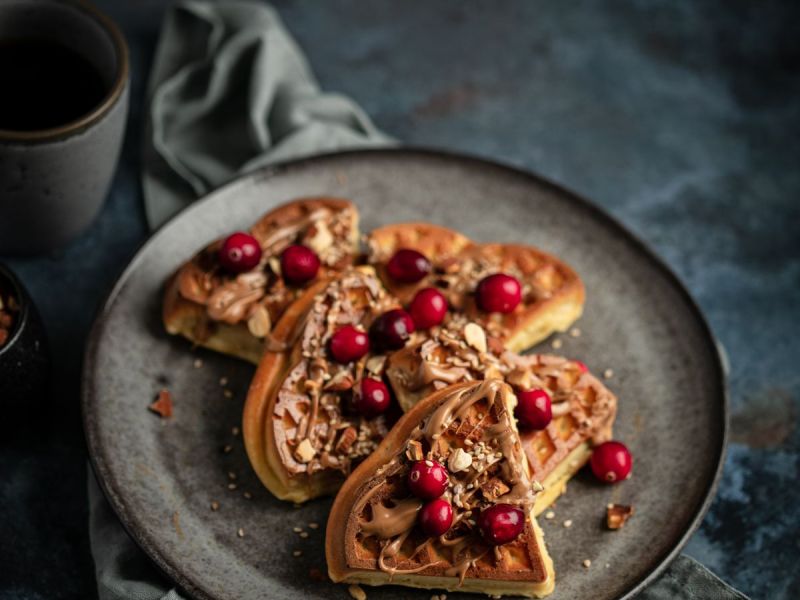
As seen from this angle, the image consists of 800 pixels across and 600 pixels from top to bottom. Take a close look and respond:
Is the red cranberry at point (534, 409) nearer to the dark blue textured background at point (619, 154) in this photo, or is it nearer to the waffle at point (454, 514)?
the waffle at point (454, 514)

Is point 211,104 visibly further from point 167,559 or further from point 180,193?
point 167,559

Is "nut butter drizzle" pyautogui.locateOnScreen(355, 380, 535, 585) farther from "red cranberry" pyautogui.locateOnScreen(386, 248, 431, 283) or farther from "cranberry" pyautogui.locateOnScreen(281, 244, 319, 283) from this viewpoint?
"cranberry" pyautogui.locateOnScreen(281, 244, 319, 283)

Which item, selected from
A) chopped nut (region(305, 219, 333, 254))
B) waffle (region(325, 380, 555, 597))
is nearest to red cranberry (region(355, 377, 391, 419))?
waffle (region(325, 380, 555, 597))

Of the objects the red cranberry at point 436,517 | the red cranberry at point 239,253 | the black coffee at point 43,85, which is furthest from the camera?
the black coffee at point 43,85

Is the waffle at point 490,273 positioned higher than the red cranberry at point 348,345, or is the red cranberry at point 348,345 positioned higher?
the waffle at point 490,273

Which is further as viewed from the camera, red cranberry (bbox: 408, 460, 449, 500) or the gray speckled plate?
the gray speckled plate

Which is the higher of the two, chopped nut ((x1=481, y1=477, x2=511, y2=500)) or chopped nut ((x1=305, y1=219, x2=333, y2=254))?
chopped nut ((x1=481, y1=477, x2=511, y2=500))

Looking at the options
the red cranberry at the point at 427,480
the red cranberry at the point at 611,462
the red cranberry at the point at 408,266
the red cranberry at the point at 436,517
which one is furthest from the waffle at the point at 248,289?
the red cranberry at the point at 611,462
